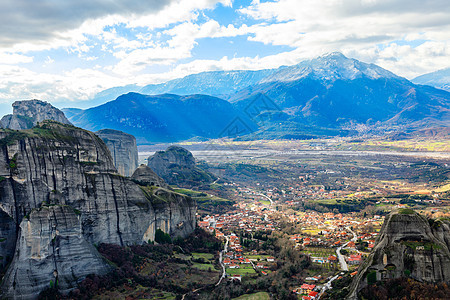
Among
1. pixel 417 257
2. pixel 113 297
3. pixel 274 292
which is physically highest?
pixel 417 257

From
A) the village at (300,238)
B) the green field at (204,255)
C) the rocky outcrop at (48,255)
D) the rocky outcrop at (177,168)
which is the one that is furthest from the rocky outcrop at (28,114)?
the rocky outcrop at (48,255)

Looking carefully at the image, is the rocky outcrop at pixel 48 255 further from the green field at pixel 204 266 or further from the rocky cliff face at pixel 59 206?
the green field at pixel 204 266

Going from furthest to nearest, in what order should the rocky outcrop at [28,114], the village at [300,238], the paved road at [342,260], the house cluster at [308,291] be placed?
1. the rocky outcrop at [28,114]
2. the paved road at [342,260]
3. the village at [300,238]
4. the house cluster at [308,291]

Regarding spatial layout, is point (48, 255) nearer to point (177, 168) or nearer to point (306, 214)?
point (306, 214)

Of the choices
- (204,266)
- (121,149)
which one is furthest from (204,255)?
(121,149)

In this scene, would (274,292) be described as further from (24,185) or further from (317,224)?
(317,224)

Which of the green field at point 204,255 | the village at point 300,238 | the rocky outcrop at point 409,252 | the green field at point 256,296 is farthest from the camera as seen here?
the green field at point 204,255

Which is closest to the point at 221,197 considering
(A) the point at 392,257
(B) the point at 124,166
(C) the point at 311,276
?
(B) the point at 124,166
